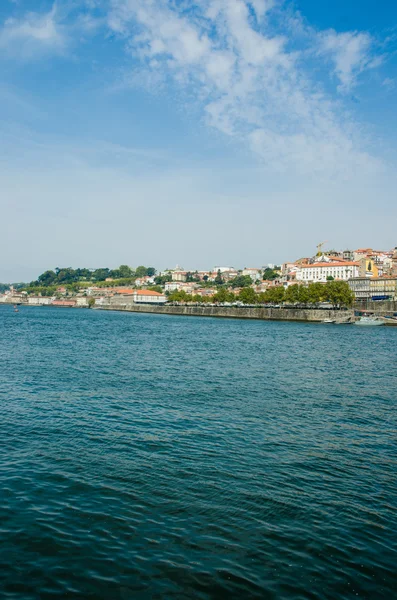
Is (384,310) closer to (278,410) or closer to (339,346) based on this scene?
(339,346)

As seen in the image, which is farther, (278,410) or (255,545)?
(278,410)

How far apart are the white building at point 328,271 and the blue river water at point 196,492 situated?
436 ft

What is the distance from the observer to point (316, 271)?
525 ft

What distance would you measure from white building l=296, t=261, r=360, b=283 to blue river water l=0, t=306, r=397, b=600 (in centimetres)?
13296

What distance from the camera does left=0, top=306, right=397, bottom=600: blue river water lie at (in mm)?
7215

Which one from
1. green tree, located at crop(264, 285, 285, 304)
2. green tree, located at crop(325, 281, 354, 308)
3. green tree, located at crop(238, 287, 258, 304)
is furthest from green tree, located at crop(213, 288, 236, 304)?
green tree, located at crop(325, 281, 354, 308)

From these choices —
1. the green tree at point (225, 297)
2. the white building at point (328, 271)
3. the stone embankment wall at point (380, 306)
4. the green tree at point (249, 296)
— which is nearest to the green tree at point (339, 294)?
the stone embankment wall at point (380, 306)

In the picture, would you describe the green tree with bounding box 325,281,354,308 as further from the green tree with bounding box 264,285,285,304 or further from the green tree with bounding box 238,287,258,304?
the green tree with bounding box 238,287,258,304

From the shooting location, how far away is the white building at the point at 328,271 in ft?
486

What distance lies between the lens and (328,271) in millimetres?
154750

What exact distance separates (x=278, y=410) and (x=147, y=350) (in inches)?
871

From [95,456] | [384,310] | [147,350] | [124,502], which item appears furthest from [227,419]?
[384,310]

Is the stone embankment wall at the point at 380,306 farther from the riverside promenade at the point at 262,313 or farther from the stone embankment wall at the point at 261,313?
the stone embankment wall at the point at 261,313

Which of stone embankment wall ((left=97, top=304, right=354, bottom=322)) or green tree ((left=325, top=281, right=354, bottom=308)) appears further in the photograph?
green tree ((left=325, top=281, right=354, bottom=308))
